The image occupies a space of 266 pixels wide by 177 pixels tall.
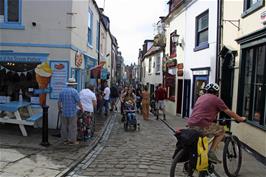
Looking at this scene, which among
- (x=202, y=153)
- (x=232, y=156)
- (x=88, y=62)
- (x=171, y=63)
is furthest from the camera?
(x=171, y=63)

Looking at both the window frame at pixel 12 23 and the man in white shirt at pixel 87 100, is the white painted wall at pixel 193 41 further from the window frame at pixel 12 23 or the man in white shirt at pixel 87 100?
the window frame at pixel 12 23

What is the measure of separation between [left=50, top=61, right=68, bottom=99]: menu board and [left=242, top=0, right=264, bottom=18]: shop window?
5510mm

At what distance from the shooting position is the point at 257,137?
30.2ft

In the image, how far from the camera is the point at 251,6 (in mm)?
10273

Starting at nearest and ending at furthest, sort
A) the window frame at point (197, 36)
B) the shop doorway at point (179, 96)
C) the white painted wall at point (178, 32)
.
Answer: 1. the window frame at point (197, 36)
2. the white painted wall at point (178, 32)
3. the shop doorway at point (179, 96)

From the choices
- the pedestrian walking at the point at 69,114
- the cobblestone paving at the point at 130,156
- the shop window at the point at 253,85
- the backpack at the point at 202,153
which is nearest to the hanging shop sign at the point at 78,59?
the cobblestone paving at the point at 130,156

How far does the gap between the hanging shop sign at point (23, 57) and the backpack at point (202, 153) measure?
7062 millimetres

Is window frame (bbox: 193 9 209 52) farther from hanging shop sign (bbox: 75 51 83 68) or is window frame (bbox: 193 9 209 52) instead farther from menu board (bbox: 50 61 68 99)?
menu board (bbox: 50 61 68 99)

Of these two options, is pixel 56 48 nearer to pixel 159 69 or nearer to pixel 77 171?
pixel 77 171

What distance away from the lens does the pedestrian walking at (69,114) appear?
9766 mm

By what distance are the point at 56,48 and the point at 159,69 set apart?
734 inches

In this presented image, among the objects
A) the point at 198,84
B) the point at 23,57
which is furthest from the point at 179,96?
the point at 23,57

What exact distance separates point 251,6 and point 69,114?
5.61 metres

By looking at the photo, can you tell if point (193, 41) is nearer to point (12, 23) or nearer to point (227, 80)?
point (227, 80)
